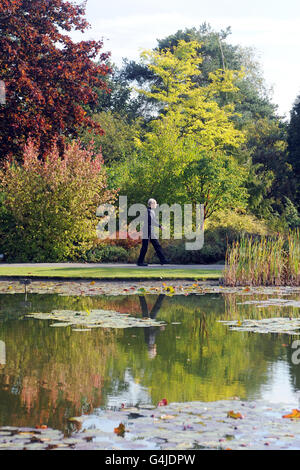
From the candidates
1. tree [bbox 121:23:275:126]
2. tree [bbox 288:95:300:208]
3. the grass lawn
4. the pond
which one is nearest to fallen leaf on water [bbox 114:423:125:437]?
the pond

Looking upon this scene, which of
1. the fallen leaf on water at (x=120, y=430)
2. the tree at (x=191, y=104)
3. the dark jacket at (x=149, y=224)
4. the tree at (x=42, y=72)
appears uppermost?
the tree at (x=191, y=104)

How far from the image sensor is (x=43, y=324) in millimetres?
12234

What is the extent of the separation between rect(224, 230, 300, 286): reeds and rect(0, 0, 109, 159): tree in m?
7.80

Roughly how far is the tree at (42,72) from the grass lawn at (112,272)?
4207 mm

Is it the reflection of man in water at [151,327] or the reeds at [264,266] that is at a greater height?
the reeds at [264,266]

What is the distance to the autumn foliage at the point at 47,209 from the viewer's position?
2723 centimetres

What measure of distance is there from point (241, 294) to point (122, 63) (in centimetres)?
4957

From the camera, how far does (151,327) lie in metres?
12.0

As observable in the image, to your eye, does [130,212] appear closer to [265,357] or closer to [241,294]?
[241,294]

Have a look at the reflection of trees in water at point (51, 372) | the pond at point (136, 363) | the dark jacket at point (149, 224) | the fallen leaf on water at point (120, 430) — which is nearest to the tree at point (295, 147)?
the dark jacket at point (149, 224)

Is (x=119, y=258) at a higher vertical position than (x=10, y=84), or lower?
lower

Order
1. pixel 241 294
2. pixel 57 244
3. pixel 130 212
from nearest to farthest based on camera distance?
pixel 241 294 < pixel 57 244 < pixel 130 212

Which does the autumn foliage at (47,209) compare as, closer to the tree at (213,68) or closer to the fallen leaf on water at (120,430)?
the fallen leaf on water at (120,430)

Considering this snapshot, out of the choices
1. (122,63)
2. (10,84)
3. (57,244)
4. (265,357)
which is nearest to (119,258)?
(57,244)
